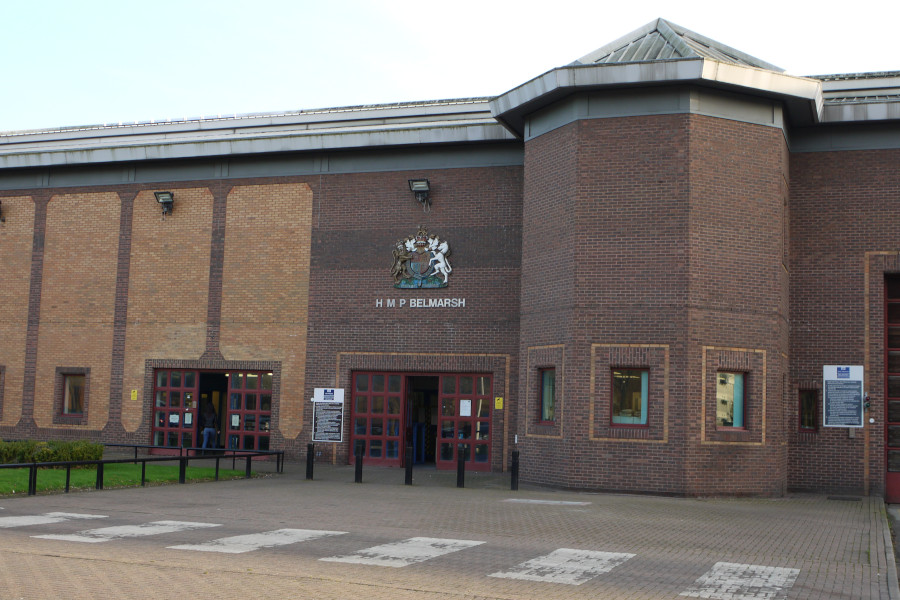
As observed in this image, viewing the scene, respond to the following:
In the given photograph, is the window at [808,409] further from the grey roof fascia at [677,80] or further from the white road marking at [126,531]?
the white road marking at [126,531]

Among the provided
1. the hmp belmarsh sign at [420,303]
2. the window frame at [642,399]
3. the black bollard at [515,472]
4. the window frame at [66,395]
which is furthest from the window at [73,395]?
the window frame at [642,399]

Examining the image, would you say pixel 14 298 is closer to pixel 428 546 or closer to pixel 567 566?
pixel 428 546

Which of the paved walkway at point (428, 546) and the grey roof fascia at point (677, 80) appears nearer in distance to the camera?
the paved walkway at point (428, 546)

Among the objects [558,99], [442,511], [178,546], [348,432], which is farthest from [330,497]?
[558,99]

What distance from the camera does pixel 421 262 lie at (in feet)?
85.9

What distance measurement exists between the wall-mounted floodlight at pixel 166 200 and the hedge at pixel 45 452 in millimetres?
8749

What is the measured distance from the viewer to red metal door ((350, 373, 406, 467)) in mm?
26281

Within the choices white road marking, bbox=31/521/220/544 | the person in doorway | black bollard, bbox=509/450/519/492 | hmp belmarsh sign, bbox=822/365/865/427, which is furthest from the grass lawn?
hmp belmarsh sign, bbox=822/365/865/427

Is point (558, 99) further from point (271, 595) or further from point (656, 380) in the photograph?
point (271, 595)

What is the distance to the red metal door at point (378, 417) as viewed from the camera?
2628 cm

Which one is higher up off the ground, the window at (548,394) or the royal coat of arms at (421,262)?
the royal coat of arms at (421,262)

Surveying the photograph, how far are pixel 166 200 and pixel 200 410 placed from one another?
20.6 ft

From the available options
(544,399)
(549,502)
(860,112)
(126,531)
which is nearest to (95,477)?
(126,531)

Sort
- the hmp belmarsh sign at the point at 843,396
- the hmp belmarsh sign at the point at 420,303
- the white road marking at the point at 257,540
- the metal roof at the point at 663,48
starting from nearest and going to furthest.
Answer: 1. the white road marking at the point at 257,540
2. the metal roof at the point at 663,48
3. the hmp belmarsh sign at the point at 843,396
4. the hmp belmarsh sign at the point at 420,303
